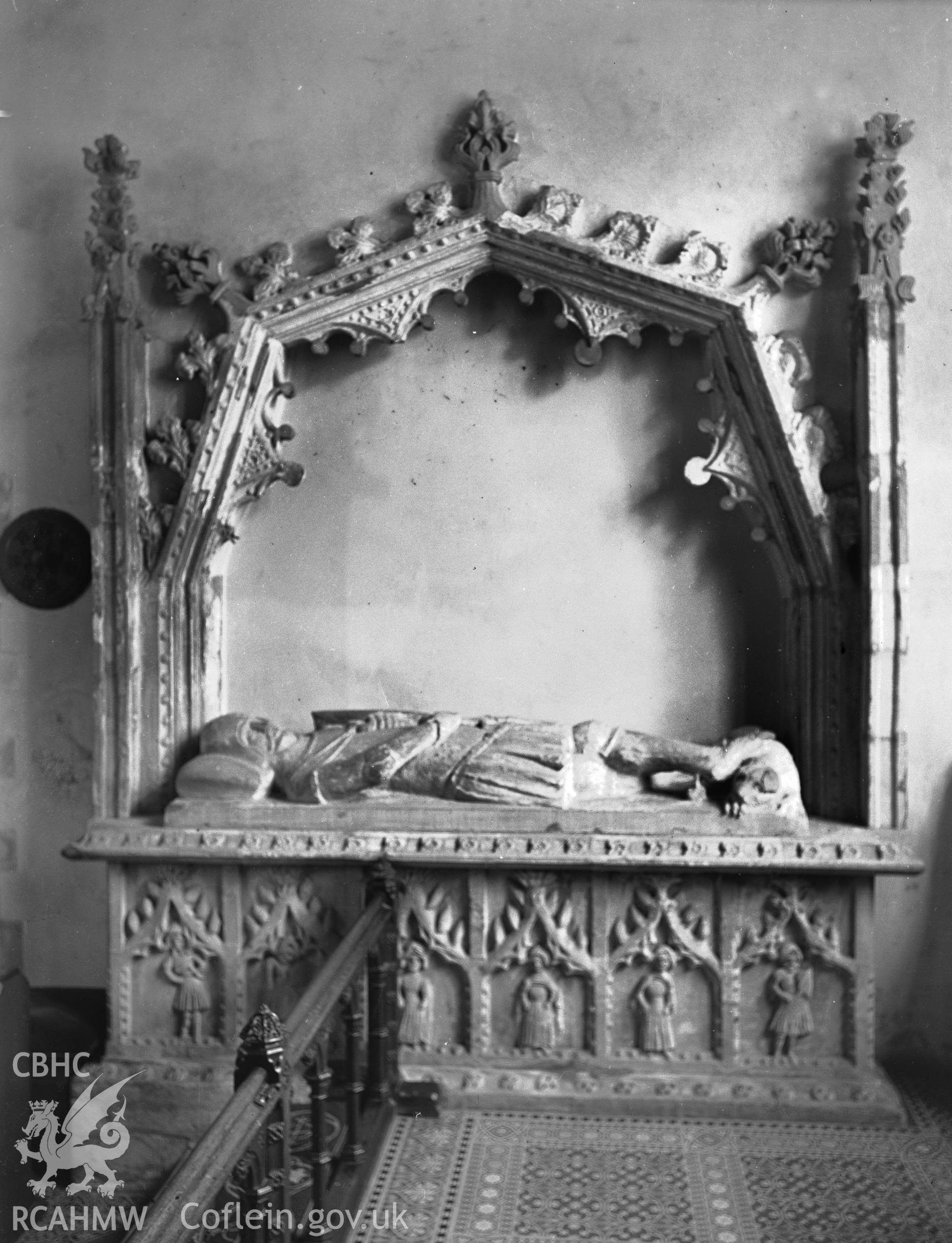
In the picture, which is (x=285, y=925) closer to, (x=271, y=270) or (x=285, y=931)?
(x=285, y=931)

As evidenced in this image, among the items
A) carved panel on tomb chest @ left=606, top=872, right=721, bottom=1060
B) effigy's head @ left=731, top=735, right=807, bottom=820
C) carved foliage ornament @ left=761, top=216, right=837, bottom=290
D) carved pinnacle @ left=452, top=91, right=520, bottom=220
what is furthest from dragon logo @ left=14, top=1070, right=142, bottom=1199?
carved foliage ornament @ left=761, top=216, right=837, bottom=290

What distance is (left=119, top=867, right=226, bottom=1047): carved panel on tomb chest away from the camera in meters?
4.23

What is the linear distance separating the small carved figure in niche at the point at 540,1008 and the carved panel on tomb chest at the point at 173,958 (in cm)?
101

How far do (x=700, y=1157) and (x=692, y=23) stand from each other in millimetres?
3761

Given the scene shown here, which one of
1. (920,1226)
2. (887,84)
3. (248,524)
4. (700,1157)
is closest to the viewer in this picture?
(920,1226)

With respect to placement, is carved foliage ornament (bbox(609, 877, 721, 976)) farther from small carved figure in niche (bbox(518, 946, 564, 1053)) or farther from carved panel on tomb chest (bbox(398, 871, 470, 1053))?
carved panel on tomb chest (bbox(398, 871, 470, 1053))

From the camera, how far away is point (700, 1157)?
3.71 metres

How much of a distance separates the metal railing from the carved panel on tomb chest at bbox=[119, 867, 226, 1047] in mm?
403

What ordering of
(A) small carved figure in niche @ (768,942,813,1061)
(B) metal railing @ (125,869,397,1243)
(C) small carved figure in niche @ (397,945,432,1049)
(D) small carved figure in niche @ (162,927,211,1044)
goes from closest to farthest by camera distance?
(B) metal railing @ (125,869,397,1243)
(A) small carved figure in niche @ (768,942,813,1061)
(C) small carved figure in niche @ (397,945,432,1049)
(D) small carved figure in niche @ (162,927,211,1044)

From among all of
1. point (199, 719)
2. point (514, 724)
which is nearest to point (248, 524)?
point (199, 719)

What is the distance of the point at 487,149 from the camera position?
14.3 ft

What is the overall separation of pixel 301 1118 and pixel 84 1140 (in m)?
0.74

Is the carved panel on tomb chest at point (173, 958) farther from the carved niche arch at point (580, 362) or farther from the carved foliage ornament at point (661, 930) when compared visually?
the carved foliage ornament at point (661, 930)

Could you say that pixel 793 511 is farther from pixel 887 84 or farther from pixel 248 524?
pixel 248 524
